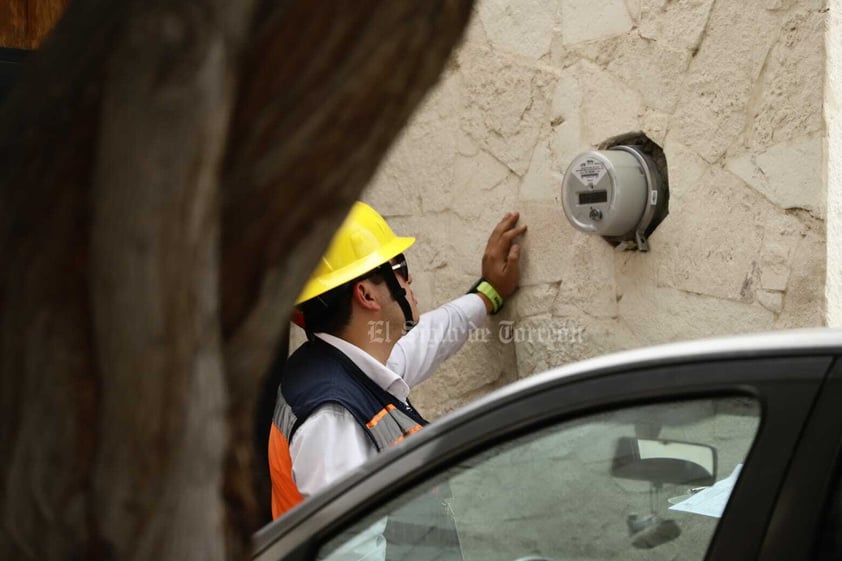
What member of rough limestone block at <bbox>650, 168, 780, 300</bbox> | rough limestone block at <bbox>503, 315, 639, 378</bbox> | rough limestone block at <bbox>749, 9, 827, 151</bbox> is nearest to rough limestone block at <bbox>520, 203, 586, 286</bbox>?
rough limestone block at <bbox>503, 315, 639, 378</bbox>

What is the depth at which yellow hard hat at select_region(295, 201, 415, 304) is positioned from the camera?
10.6ft

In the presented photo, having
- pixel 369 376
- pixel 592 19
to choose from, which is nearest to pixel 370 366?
pixel 369 376

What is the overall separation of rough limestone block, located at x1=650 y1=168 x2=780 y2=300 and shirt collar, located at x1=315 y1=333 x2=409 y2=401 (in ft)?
3.16

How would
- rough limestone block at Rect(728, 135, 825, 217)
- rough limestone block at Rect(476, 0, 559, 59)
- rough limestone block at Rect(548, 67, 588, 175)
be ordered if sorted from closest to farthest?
1. rough limestone block at Rect(728, 135, 825, 217)
2. rough limestone block at Rect(548, 67, 588, 175)
3. rough limestone block at Rect(476, 0, 559, 59)

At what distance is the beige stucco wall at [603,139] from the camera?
3.09 metres

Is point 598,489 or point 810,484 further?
point 598,489

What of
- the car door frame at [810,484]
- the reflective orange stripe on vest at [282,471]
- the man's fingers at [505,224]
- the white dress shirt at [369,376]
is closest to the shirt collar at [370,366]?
the white dress shirt at [369,376]

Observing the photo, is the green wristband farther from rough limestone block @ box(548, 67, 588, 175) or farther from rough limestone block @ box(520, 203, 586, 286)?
rough limestone block @ box(548, 67, 588, 175)

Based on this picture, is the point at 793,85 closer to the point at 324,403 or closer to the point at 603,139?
the point at 603,139

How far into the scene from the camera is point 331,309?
323cm

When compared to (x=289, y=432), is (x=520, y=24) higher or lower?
higher

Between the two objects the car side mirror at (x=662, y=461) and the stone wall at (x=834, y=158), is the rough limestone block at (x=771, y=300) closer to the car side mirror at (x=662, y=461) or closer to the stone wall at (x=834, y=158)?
the stone wall at (x=834, y=158)

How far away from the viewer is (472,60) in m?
4.16

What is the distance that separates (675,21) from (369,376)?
1.47 meters
